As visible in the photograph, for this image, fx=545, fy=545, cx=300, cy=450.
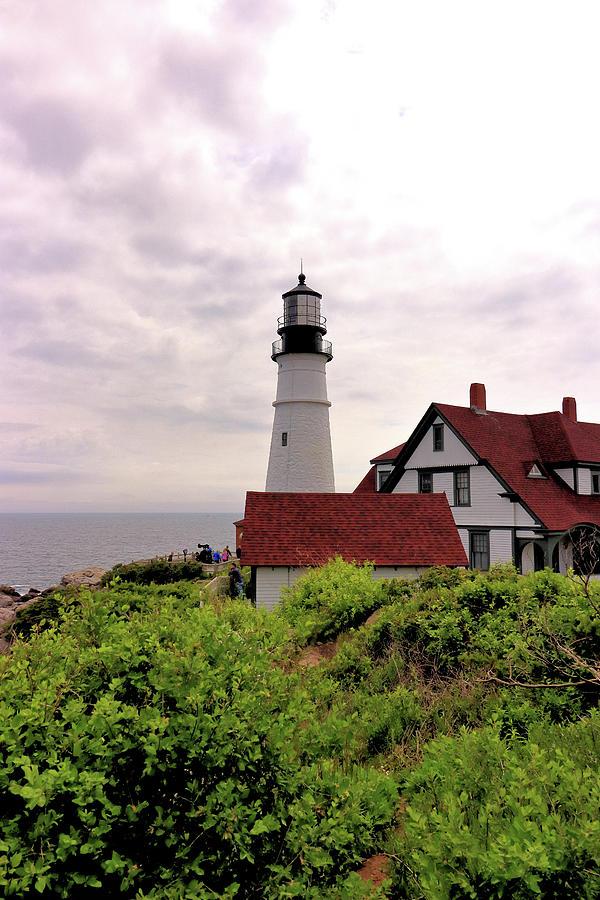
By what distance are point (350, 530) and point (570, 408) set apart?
18803 mm

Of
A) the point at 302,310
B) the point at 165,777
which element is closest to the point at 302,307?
the point at 302,310

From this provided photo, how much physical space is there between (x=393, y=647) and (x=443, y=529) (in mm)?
11120

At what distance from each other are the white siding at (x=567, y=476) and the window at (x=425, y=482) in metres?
6.35

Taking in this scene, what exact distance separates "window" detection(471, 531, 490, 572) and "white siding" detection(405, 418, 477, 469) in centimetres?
342

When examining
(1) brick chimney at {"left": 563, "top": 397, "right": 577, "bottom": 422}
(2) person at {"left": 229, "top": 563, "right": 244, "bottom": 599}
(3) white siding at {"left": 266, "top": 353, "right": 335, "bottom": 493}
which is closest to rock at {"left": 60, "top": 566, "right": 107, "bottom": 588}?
(3) white siding at {"left": 266, "top": 353, "right": 335, "bottom": 493}

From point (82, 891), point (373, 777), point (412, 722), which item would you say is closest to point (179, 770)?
point (82, 891)

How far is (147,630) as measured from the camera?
4.11 metres

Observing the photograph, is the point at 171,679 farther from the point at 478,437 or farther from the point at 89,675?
the point at 478,437

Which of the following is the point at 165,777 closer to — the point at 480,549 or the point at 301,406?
the point at 480,549

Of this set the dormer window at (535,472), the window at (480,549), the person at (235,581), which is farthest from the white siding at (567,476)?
the person at (235,581)

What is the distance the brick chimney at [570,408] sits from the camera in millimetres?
31194

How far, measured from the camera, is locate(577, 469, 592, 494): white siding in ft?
88.4

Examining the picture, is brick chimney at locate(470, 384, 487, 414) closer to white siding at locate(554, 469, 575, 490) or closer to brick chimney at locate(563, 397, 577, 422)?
white siding at locate(554, 469, 575, 490)

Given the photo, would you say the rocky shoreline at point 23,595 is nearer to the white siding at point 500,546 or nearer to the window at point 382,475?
the window at point 382,475
